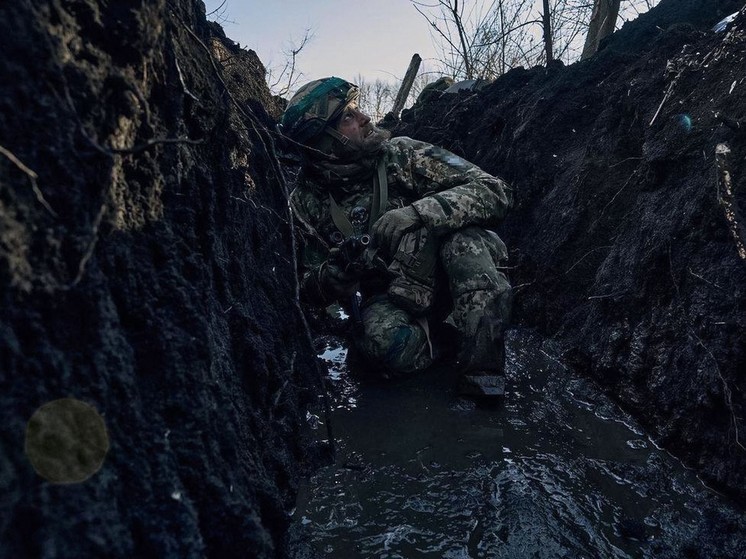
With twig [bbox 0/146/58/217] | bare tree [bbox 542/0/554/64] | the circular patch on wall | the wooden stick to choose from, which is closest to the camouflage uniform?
the circular patch on wall

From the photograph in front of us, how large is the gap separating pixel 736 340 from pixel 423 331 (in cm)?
155

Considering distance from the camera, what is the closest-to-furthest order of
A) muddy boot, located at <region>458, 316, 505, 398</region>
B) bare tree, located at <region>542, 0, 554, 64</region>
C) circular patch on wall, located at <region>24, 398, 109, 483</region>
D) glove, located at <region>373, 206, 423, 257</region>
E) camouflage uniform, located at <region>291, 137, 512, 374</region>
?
circular patch on wall, located at <region>24, 398, 109, 483</region>
muddy boot, located at <region>458, 316, 505, 398</region>
camouflage uniform, located at <region>291, 137, 512, 374</region>
glove, located at <region>373, 206, 423, 257</region>
bare tree, located at <region>542, 0, 554, 64</region>

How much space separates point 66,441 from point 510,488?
4.53 feet

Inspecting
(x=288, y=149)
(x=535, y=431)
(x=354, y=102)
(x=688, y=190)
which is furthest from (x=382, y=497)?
(x=288, y=149)

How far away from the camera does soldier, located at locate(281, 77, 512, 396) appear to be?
266 cm

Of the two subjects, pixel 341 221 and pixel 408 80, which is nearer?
pixel 341 221

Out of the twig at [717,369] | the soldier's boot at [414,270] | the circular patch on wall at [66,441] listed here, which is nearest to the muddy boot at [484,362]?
the soldier's boot at [414,270]

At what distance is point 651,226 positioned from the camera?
2.35 meters

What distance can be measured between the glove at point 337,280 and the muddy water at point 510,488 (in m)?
0.73

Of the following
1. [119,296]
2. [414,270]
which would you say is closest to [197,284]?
[119,296]

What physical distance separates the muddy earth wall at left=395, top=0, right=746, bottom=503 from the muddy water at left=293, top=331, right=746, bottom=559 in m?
0.15

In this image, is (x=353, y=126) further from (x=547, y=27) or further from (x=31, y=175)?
(x=547, y=27)

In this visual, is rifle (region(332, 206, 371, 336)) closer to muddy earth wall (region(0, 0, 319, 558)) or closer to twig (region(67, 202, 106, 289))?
muddy earth wall (region(0, 0, 319, 558))

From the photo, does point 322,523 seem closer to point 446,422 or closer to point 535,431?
point 446,422
